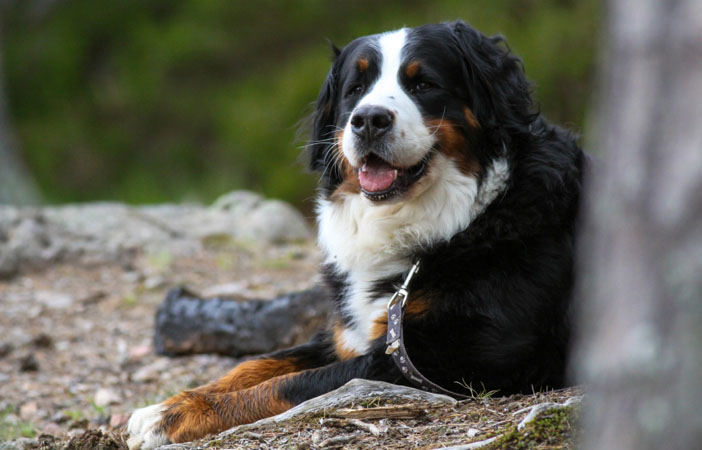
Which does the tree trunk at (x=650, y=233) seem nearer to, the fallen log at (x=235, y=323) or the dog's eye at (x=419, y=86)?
the dog's eye at (x=419, y=86)

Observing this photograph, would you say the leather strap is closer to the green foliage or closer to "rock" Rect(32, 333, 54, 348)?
"rock" Rect(32, 333, 54, 348)

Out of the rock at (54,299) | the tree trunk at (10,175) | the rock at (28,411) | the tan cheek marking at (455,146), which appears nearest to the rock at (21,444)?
the rock at (28,411)

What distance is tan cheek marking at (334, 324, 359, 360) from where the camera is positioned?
11.6 feet

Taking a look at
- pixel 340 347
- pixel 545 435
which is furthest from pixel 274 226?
pixel 545 435

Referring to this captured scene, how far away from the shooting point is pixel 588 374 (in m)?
1.36

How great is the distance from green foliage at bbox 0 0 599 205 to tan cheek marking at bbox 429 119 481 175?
24.2ft

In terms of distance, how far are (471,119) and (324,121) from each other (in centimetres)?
83

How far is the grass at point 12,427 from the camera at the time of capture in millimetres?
3756

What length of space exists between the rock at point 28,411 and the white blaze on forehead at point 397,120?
81.9 inches

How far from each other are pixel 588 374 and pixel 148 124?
1259cm

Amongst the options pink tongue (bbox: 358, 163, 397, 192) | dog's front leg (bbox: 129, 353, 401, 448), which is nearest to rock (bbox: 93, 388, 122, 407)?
dog's front leg (bbox: 129, 353, 401, 448)

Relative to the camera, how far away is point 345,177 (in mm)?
3760

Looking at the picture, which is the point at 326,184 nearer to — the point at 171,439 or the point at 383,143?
the point at 383,143

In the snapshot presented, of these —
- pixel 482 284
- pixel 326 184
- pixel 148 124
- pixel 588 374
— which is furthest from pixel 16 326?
pixel 148 124
